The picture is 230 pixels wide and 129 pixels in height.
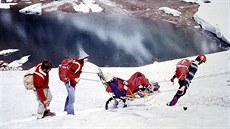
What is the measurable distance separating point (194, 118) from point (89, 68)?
1.20 meters

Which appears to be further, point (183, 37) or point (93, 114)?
point (183, 37)

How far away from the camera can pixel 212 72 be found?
389cm

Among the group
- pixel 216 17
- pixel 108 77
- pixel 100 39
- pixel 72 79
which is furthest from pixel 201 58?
pixel 72 79

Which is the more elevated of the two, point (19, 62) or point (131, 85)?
point (19, 62)

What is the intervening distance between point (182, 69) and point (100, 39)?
0.98 m

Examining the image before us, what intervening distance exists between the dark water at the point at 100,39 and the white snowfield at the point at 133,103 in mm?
145

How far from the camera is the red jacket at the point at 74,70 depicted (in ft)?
12.0

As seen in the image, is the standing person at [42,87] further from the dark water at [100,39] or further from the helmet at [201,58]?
the helmet at [201,58]

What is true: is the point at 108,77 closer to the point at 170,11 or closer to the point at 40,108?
the point at 40,108

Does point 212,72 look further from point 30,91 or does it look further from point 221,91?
point 30,91

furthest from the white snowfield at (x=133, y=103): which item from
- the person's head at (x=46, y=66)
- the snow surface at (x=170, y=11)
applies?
the snow surface at (x=170, y=11)

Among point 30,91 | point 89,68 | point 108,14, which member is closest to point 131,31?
point 108,14

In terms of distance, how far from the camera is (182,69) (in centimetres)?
377

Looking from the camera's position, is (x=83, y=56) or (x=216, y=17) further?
(x=216, y=17)
